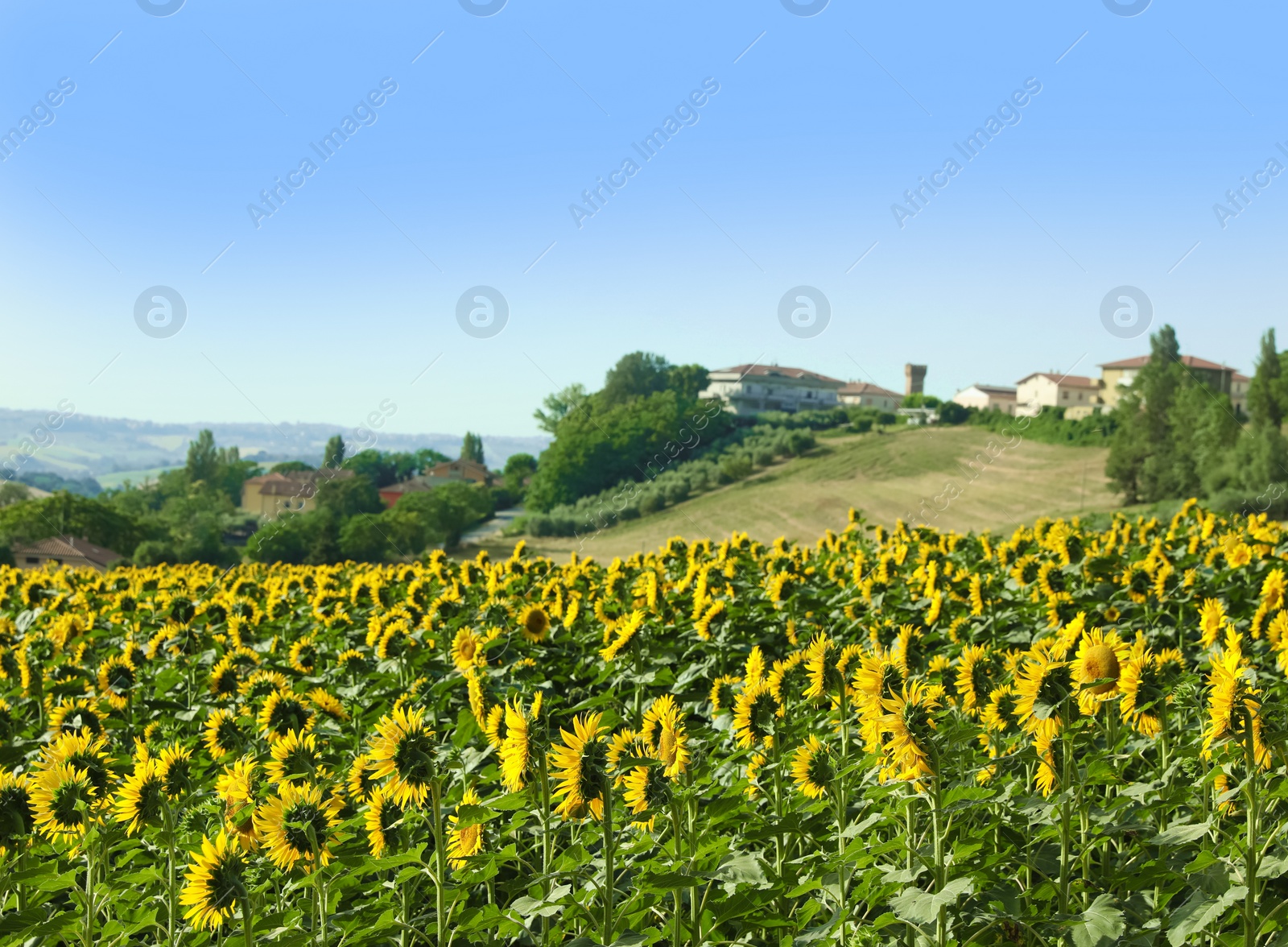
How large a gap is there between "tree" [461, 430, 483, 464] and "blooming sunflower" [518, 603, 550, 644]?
4599 inches

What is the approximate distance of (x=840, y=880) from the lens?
2607 millimetres

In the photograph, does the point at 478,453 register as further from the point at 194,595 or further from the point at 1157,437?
the point at 194,595

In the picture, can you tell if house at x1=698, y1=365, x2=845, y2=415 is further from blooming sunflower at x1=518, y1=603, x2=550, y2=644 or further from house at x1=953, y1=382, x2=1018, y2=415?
blooming sunflower at x1=518, y1=603, x2=550, y2=644

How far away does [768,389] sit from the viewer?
116m

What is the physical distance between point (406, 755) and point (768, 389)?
114567 mm

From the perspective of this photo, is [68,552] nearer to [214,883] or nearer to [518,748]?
[214,883]

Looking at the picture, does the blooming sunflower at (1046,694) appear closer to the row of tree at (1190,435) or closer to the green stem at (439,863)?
the green stem at (439,863)

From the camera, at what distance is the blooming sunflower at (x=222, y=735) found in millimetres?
4438

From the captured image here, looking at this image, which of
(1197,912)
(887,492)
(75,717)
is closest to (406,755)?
(1197,912)

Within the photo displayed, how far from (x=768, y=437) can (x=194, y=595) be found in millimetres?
67757

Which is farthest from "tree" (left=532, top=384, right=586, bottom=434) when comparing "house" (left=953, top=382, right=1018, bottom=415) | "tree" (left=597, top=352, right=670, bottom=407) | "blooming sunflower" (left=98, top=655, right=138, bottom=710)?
"blooming sunflower" (left=98, top=655, right=138, bottom=710)

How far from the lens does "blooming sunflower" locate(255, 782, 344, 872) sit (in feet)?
8.63

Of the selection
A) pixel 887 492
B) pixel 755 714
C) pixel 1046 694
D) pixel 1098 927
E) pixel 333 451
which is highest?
pixel 333 451

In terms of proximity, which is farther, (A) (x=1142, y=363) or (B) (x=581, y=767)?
(A) (x=1142, y=363)
